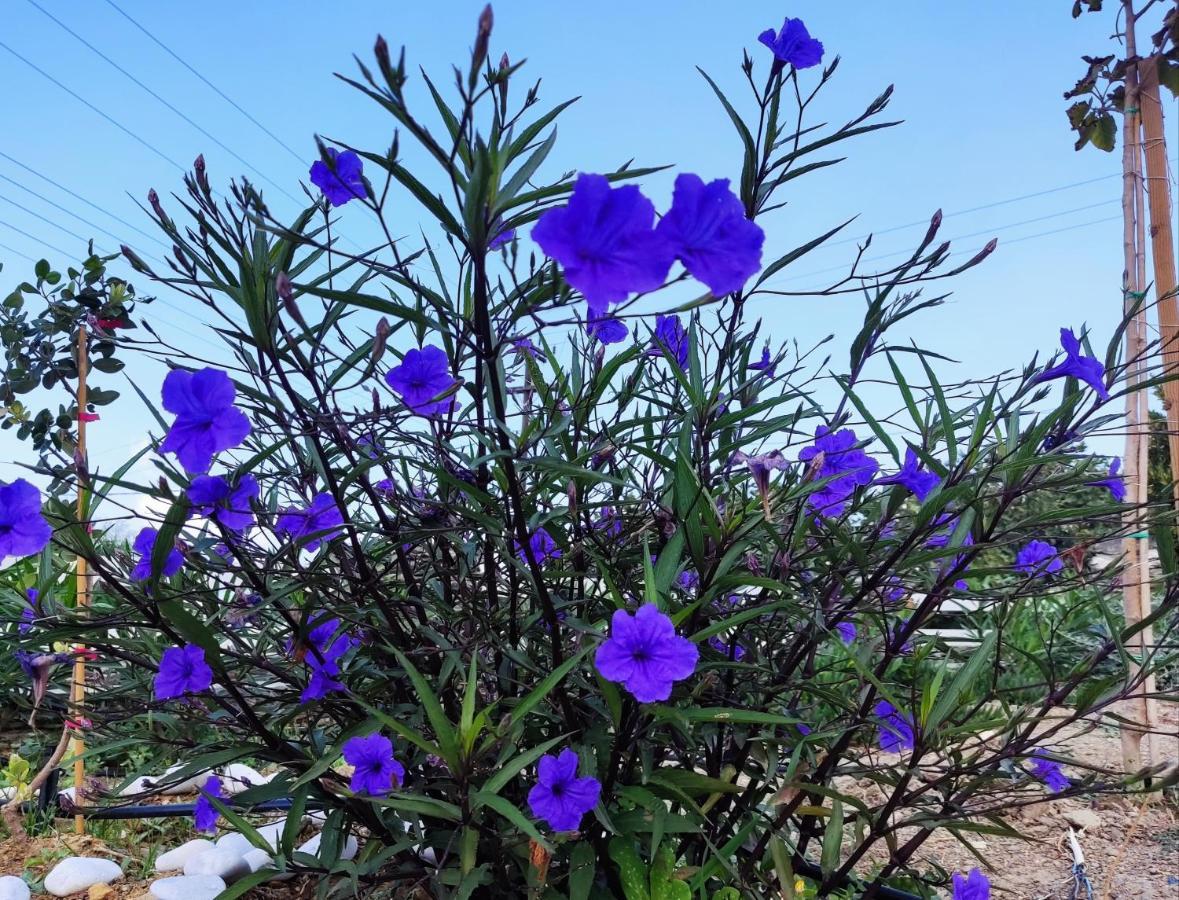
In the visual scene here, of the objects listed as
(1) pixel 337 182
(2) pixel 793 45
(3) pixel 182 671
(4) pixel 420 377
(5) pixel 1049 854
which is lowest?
(5) pixel 1049 854

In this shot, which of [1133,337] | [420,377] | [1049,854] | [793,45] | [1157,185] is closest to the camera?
[420,377]

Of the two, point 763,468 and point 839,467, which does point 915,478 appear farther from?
point 763,468

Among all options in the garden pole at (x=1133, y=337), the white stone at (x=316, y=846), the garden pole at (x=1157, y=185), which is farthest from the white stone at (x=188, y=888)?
the garden pole at (x=1157, y=185)

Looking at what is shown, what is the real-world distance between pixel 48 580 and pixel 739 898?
111cm

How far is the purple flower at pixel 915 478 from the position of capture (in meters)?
1.24

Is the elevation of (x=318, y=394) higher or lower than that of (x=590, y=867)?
higher

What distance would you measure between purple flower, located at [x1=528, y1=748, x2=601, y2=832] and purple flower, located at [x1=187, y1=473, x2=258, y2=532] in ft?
1.55

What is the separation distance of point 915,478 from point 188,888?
1704 millimetres

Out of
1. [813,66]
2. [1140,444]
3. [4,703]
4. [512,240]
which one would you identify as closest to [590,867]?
[512,240]

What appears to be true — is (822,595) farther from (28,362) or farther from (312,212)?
(28,362)

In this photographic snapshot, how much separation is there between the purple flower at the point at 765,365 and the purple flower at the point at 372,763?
77 centimetres

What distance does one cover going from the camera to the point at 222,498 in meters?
1.12

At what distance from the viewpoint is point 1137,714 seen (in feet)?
10.4

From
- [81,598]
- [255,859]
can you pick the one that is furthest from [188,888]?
[81,598]
